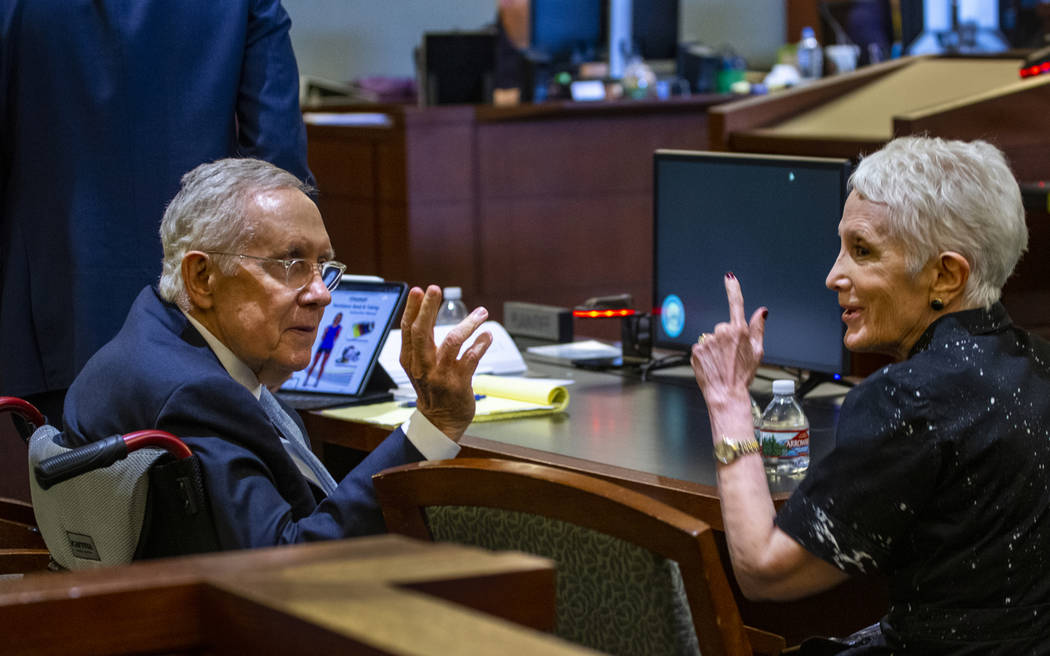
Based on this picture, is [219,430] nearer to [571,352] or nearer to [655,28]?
[571,352]

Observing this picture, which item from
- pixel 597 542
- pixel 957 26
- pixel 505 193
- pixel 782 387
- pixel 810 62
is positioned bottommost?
pixel 505 193

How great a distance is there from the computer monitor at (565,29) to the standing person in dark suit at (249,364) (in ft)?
18.5

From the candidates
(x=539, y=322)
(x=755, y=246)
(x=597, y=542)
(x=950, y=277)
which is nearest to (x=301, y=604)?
(x=597, y=542)

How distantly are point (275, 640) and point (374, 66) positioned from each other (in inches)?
367

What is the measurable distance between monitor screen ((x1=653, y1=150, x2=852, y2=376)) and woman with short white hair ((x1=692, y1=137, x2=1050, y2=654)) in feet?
2.75

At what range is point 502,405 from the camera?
2.40 meters

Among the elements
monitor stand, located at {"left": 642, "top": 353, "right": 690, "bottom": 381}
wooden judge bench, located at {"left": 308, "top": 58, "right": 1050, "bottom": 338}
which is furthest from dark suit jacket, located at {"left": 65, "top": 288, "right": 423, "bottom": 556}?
wooden judge bench, located at {"left": 308, "top": 58, "right": 1050, "bottom": 338}

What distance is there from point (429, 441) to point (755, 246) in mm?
1142

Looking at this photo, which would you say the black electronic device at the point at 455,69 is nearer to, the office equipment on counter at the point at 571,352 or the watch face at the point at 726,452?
the office equipment on counter at the point at 571,352

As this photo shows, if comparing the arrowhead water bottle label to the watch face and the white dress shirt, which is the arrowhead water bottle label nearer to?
the watch face

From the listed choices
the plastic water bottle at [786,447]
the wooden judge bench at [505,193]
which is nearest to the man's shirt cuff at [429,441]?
the plastic water bottle at [786,447]

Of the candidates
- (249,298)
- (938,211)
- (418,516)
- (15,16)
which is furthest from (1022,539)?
(15,16)

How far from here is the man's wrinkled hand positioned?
164 cm

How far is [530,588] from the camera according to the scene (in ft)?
2.18
